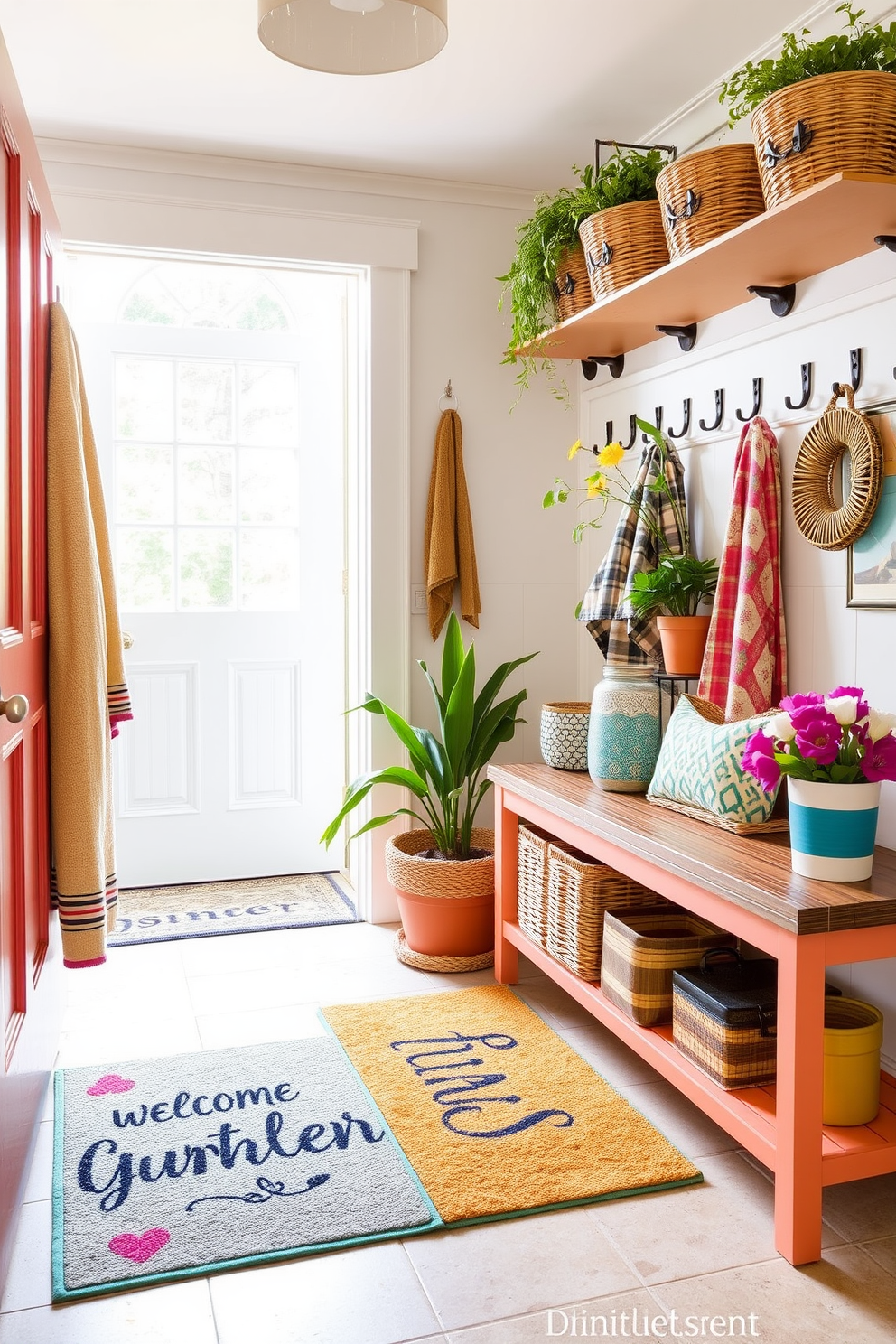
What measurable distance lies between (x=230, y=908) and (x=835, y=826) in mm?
2412

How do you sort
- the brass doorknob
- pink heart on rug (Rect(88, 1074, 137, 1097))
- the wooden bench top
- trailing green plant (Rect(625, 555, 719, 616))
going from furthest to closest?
1. trailing green plant (Rect(625, 555, 719, 616))
2. pink heart on rug (Rect(88, 1074, 137, 1097))
3. the wooden bench top
4. the brass doorknob

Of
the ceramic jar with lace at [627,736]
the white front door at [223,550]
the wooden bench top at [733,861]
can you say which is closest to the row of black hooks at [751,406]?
the ceramic jar with lace at [627,736]

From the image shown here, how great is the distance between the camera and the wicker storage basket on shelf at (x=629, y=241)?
2629 millimetres

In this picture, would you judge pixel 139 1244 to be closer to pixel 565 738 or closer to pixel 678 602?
pixel 565 738

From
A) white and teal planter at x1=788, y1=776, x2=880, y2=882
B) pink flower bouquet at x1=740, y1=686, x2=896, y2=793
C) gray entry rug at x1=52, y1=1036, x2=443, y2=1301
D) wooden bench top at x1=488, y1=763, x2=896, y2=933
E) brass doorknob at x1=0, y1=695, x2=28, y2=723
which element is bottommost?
gray entry rug at x1=52, y1=1036, x2=443, y2=1301

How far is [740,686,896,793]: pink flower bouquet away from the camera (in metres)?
1.78

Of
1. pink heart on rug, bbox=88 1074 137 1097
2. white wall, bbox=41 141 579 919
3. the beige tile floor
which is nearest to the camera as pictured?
the beige tile floor

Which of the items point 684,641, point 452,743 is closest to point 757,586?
point 684,641

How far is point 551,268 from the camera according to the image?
9.75 feet

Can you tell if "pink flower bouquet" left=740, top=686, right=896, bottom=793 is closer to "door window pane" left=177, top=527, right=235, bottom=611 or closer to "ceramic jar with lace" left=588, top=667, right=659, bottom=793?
"ceramic jar with lace" left=588, top=667, right=659, bottom=793

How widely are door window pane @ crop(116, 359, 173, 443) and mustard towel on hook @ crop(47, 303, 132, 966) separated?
5.80 feet

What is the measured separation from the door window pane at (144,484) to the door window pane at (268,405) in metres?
0.30

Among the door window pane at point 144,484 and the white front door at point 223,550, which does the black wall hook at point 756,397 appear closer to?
the white front door at point 223,550

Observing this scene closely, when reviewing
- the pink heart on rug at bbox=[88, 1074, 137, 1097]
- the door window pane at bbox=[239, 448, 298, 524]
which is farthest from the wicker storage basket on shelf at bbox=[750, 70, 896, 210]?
the door window pane at bbox=[239, 448, 298, 524]
